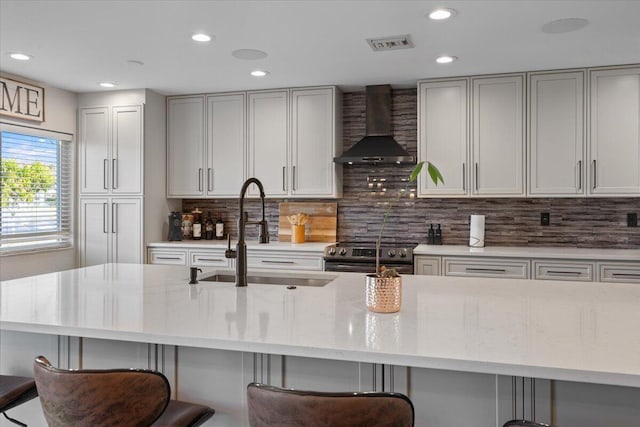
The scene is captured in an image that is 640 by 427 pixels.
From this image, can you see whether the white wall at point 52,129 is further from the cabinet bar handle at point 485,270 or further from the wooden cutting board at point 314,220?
the cabinet bar handle at point 485,270

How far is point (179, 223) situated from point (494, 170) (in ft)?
9.96

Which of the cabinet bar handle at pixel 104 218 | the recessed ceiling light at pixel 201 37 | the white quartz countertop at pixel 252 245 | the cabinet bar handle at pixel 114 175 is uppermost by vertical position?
the recessed ceiling light at pixel 201 37

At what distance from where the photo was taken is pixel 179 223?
4.98m

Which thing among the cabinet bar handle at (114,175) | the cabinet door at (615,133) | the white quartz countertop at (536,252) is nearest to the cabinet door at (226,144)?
the cabinet bar handle at (114,175)

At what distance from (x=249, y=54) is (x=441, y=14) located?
1432mm

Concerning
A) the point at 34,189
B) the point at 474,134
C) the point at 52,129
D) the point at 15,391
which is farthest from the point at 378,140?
the point at 15,391

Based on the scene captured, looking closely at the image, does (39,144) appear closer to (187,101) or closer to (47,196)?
(47,196)

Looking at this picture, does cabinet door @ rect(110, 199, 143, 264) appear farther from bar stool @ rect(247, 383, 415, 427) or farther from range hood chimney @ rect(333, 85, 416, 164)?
bar stool @ rect(247, 383, 415, 427)

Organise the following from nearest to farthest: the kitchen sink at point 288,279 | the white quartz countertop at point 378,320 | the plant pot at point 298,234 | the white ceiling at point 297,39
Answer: the white quartz countertop at point 378,320, the kitchen sink at point 288,279, the white ceiling at point 297,39, the plant pot at point 298,234

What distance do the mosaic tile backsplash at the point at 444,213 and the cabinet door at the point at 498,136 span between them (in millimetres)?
356

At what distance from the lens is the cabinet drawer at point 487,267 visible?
3852 millimetres

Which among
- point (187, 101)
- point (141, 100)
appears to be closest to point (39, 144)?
point (141, 100)

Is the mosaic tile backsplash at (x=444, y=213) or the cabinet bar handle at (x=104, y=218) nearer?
the mosaic tile backsplash at (x=444, y=213)

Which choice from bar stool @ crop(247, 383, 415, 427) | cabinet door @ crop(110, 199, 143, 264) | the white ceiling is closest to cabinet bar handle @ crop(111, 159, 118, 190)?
cabinet door @ crop(110, 199, 143, 264)
